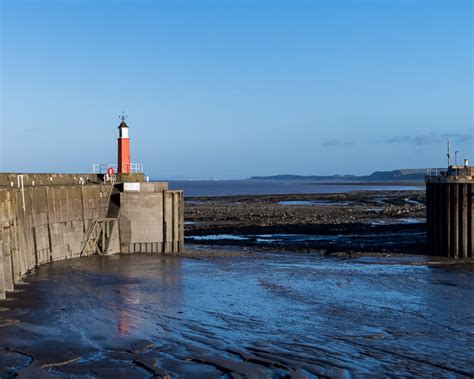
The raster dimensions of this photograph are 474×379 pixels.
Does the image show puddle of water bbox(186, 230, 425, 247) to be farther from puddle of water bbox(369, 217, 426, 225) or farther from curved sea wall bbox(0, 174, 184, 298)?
curved sea wall bbox(0, 174, 184, 298)

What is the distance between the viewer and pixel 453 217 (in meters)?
28.1

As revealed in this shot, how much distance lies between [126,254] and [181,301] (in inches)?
456

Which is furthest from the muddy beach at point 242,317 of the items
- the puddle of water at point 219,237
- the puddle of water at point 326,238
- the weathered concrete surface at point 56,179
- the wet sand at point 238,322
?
the puddle of water at point 219,237

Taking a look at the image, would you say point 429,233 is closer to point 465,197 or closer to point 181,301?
point 465,197

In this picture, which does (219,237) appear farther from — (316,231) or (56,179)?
(56,179)

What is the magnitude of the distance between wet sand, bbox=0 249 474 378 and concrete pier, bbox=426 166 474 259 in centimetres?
274

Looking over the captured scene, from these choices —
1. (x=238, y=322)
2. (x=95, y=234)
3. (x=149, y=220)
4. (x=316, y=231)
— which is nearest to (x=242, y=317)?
(x=238, y=322)

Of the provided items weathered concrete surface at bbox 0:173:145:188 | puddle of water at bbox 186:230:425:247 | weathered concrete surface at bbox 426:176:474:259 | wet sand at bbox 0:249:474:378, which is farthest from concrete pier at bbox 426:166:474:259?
weathered concrete surface at bbox 0:173:145:188

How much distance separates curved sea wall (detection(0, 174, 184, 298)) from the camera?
23406mm

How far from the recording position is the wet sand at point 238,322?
11469mm

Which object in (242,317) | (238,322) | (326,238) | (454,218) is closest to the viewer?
(238,322)

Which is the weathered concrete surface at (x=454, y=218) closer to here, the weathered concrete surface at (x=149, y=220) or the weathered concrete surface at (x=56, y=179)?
the weathered concrete surface at (x=149, y=220)

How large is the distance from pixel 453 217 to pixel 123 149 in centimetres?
1610

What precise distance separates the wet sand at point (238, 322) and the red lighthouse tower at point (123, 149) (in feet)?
26.3
